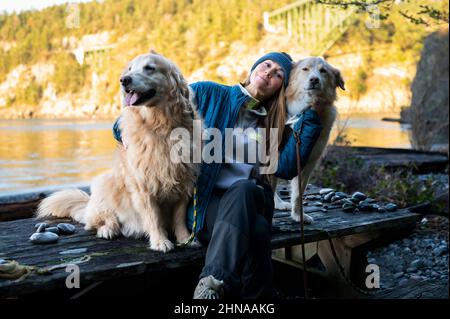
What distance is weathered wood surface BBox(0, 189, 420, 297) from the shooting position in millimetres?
1942

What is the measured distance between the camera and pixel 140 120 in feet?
7.74

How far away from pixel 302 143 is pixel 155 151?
2.86 feet

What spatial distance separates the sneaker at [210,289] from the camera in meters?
1.88

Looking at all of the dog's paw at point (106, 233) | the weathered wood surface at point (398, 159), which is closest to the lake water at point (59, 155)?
the weathered wood surface at point (398, 159)

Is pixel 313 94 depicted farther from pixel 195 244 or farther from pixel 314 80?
pixel 195 244

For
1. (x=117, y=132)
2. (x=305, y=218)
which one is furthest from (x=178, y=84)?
(x=305, y=218)

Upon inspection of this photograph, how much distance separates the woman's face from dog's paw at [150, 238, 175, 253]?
1041 millimetres

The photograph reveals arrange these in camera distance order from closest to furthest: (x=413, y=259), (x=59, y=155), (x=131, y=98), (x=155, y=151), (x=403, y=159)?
(x=131, y=98)
(x=155, y=151)
(x=413, y=259)
(x=403, y=159)
(x=59, y=155)

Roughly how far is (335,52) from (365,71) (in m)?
4.03

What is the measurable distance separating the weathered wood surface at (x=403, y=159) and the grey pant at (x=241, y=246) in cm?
500

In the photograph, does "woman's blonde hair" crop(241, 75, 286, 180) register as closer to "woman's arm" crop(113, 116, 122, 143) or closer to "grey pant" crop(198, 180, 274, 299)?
"grey pant" crop(198, 180, 274, 299)

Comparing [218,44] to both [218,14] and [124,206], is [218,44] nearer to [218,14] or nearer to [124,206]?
[218,14]

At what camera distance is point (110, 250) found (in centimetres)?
230

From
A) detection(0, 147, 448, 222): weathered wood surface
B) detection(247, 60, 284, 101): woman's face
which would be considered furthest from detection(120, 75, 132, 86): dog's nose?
detection(0, 147, 448, 222): weathered wood surface
